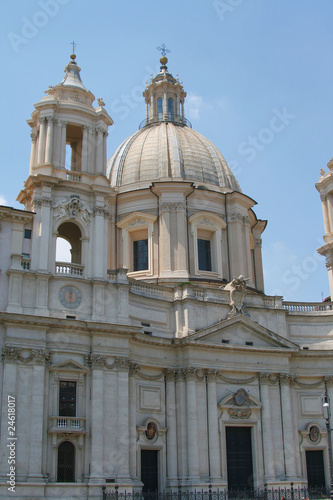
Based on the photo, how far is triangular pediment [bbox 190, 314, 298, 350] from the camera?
3659 centimetres

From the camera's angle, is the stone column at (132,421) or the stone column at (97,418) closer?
the stone column at (97,418)

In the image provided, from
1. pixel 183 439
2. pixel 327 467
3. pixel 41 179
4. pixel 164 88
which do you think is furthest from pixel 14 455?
pixel 164 88

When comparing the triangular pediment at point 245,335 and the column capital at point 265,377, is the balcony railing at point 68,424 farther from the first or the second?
the column capital at point 265,377

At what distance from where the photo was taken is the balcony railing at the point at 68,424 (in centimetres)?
2992

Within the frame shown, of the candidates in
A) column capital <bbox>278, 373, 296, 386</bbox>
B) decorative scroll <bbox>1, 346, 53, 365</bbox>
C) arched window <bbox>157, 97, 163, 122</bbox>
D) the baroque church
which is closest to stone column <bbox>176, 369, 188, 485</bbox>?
the baroque church

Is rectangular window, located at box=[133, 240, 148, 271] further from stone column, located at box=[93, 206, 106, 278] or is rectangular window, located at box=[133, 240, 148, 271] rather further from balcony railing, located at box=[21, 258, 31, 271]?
balcony railing, located at box=[21, 258, 31, 271]

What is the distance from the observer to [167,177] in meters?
→ 44.2

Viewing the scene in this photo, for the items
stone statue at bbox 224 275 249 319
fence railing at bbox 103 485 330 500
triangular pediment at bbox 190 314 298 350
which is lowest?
fence railing at bbox 103 485 330 500

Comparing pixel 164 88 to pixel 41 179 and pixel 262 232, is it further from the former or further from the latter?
pixel 41 179

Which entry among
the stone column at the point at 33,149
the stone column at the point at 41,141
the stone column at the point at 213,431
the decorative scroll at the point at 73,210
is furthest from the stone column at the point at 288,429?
the stone column at the point at 33,149

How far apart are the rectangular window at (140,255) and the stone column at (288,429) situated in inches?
464

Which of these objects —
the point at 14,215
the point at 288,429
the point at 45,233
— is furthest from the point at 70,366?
the point at 288,429

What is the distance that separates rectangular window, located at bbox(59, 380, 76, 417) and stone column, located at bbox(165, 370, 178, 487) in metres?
6.07

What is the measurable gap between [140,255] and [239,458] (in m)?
14.8
